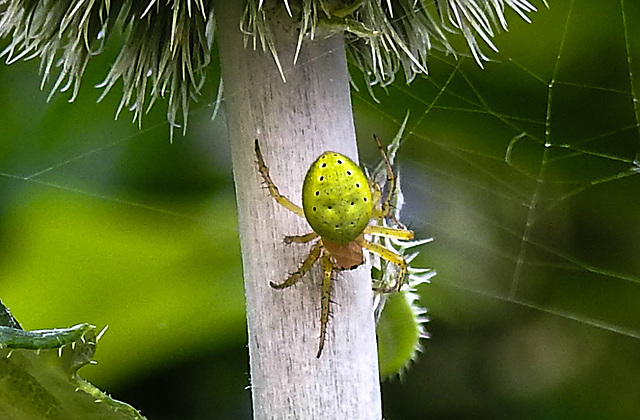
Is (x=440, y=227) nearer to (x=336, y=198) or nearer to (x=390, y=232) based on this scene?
(x=390, y=232)

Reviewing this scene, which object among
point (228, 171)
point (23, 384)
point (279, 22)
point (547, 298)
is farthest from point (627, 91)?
point (23, 384)

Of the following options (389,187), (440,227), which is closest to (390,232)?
(389,187)

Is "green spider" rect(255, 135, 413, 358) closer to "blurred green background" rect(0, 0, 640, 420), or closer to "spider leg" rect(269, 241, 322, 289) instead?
"spider leg" rect(269, 241, 322, 289)

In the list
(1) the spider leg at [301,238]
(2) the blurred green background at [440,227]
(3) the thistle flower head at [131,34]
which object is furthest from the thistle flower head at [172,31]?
(2) the blurred green background at [440,227]

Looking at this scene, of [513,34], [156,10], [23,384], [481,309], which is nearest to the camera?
[23,384]

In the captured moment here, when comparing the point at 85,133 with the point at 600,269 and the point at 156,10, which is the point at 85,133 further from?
the point at 600,269

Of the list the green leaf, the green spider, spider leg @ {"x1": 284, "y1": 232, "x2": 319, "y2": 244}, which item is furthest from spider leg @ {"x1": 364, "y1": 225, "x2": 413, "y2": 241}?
the green leaf
